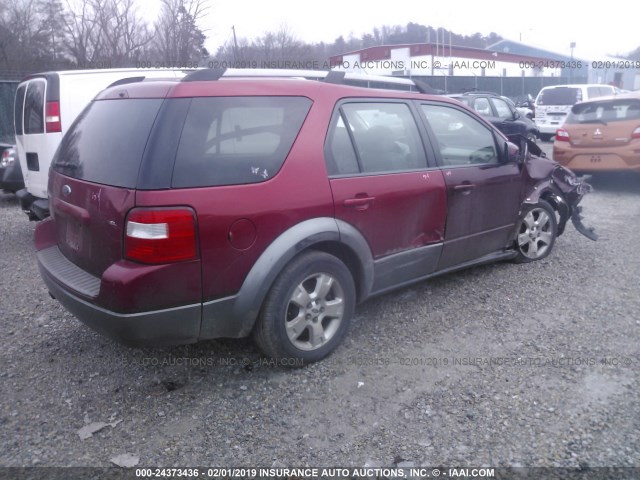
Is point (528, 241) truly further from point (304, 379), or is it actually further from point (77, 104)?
point (77, 104)

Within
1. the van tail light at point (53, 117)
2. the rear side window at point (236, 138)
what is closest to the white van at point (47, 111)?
the van tail light at point (53, 117)

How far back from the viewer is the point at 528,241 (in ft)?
17.6

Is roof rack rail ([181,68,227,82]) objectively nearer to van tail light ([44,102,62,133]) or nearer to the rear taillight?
the rear taillight

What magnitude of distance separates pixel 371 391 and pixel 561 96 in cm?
1643

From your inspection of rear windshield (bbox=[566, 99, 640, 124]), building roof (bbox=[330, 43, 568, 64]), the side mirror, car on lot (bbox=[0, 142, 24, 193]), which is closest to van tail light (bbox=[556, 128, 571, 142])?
rear windshield (bbox=[566, 99, 640, 124])

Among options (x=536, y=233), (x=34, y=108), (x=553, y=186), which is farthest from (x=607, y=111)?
(x=34, y=108)

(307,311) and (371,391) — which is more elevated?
(307,311)

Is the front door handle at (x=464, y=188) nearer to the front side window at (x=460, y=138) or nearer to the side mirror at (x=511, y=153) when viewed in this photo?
the front side window at (x=460, y=138)

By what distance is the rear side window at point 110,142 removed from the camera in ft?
9.53

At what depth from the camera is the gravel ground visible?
275 centimetres

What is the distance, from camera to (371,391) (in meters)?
3.27

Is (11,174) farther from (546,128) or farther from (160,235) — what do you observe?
(546,128)

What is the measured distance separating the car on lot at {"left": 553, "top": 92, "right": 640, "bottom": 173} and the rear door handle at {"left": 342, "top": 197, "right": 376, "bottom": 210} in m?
6.77

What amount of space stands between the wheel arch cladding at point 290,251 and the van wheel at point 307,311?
0.08 meters
